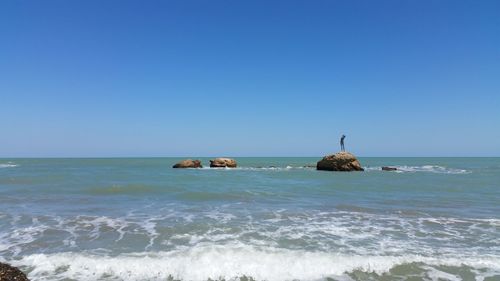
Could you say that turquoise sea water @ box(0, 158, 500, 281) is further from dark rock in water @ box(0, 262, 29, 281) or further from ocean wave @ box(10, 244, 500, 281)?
dark rock in water @ box(0, 262, 29, 281)

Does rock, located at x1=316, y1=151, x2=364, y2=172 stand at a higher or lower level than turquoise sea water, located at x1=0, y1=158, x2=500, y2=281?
higher

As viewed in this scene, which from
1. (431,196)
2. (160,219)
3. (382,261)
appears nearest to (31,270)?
(160,219)

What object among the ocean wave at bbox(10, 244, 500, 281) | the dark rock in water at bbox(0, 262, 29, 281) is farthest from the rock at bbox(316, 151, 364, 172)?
the dark rock in water at bbox(0, 262, 29, 281)

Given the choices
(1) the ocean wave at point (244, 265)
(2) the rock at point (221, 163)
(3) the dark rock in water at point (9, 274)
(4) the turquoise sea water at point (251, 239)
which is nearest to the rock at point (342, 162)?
(2) the rock at point (221, 163)

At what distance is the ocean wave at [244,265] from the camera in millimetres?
7031

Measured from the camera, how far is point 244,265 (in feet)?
24.8

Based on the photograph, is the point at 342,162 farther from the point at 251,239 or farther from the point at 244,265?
the point at 244,265

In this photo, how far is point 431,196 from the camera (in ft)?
66.5

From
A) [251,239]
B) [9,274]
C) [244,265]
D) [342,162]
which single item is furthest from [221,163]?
[9,274]

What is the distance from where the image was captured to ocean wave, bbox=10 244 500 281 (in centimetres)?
703

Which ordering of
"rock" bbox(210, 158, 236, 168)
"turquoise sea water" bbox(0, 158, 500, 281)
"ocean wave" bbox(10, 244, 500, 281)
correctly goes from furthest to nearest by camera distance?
"rock" bbox(210, 158, 236, 168) → "turquoise sea water" bbox(0, 158, 500, 281) → "ocean wave" bbox(10, 244, 500, 281)

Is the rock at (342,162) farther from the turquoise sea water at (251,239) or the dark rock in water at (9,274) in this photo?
the dark rock in water at (9,274)

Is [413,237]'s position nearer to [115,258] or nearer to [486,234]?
[486,234]

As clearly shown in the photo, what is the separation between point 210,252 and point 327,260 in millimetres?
2640
